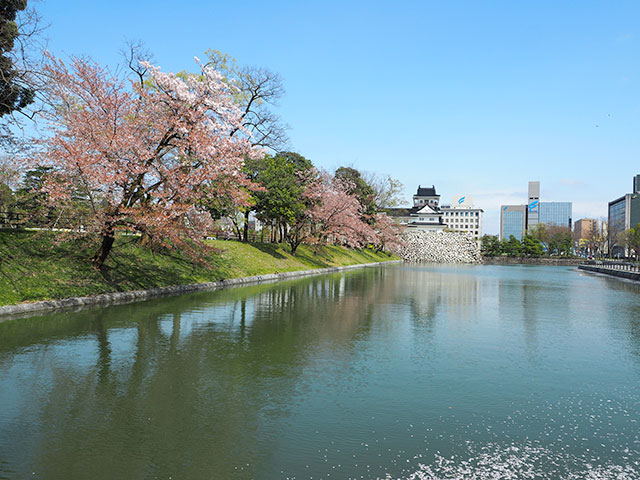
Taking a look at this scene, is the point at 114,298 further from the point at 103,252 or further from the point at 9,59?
the point at 9,59

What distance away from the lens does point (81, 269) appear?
1820 cm

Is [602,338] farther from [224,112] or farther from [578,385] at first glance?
[224,112]

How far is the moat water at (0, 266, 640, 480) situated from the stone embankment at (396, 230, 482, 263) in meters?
74.8

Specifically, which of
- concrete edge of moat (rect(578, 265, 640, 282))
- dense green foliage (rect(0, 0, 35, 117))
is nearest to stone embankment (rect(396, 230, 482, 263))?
concrete edge of moat (rect(578, 265, 640, 282))

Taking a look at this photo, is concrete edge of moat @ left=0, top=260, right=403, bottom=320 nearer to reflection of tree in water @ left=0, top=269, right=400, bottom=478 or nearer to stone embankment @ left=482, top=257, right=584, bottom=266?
reflection of tree in water @ left=0, top=269, right=400, bottom=478

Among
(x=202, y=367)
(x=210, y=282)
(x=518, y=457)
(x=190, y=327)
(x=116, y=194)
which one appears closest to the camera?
(x=518, y=457)

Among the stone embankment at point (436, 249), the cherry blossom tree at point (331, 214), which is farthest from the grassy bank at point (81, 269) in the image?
the stone embankment at point (436, 249)

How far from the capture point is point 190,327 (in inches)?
496

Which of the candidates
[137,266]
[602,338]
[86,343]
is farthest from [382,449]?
[137,266]

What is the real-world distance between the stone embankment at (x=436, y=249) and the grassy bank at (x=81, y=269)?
6191 cm

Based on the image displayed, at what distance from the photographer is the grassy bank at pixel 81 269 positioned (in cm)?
1553

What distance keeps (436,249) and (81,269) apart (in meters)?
78.2

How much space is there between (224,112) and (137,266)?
27.5 ft

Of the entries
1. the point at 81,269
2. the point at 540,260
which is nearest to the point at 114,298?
the point at 81,269
